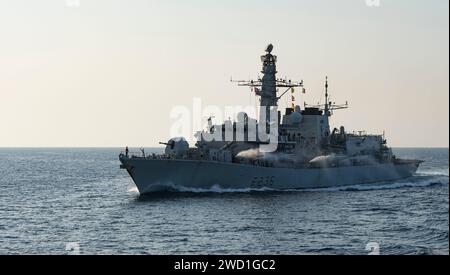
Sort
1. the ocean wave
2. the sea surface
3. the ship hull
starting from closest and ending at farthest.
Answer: the sea surface < the ship hull < the ocean wave

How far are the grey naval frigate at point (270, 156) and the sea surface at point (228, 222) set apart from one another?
4.43ft

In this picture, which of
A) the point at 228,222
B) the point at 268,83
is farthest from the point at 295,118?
the point at 228,222

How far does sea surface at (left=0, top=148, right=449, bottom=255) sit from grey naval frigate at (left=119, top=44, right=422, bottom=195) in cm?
135

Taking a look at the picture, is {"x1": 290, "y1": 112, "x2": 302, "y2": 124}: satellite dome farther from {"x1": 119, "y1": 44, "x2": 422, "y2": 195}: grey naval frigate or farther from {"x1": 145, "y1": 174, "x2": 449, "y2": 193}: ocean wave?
{"x1": 145, "y1": 174, "x2": 449, "y2": 193}: ocean wave

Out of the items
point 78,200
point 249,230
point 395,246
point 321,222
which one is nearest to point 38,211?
point 78,200

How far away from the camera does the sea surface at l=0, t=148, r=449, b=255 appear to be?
27969 mm

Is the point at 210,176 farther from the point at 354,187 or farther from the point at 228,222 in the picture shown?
the point at 354,187

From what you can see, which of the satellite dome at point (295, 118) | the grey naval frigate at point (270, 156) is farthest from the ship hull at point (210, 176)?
the satellite dome at point (295, 118)

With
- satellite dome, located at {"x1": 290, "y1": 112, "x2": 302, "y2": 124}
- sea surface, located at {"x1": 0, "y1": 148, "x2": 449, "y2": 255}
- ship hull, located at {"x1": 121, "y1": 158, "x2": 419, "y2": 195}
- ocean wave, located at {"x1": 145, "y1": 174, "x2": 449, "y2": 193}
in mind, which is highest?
satellite dome, located at {"x1": 290, "y1": 112, "x2": 302, "y2": 124}

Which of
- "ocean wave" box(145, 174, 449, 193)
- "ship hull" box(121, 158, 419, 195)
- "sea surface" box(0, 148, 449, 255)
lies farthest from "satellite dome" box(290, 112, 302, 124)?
"sea surface" box(0, 148, 449, 255)

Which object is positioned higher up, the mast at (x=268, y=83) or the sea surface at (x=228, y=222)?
the mast at (x=268, y=83)

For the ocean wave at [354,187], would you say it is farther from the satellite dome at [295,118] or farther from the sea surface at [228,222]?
the satellite dome at [295,118]

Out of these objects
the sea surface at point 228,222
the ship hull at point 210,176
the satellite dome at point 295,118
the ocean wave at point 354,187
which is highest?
the satellite dome at point 295,118

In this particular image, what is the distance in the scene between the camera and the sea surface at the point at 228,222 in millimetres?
27969
